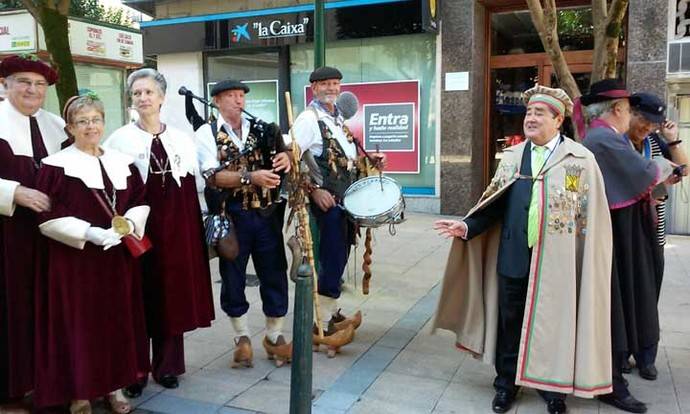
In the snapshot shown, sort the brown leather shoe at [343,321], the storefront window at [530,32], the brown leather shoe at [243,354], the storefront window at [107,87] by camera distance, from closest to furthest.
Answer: the brown leather shoe at [243,354], the brown leather shoe at [343,321], the storefront window at [530,32], the storefront window at [107,87]

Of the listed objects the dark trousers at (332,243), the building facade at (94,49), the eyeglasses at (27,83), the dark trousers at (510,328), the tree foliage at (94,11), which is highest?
the tree foliage at (94,11)

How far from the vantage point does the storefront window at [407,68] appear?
10.8m

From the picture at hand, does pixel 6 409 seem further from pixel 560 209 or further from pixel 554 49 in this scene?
pixel 554 49

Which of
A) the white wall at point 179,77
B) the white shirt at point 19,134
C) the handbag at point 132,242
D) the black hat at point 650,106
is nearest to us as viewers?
the white shirt at point 19,134

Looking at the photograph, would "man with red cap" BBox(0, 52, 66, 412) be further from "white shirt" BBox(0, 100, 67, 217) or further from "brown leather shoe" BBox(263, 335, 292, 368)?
"brown leather shoe" BBox(263, 335, 292, 368)

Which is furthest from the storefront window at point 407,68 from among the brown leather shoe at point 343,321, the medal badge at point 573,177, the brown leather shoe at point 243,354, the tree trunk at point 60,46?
the medal badge at point 573,177

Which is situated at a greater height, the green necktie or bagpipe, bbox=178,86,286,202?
bagpipe, bbox=178,86,286,202

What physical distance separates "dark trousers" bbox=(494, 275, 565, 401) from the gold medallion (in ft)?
6.77

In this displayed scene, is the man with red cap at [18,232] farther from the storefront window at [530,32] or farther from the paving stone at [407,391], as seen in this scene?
the storefront window at [530,32]

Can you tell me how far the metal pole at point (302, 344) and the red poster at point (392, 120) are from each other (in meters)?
8.17

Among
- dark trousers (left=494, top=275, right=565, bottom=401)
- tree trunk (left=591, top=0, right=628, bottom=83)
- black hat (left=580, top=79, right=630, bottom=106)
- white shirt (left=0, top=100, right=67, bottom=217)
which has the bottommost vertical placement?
dark trousers (left=494, top=275, right=565, bottom=401)

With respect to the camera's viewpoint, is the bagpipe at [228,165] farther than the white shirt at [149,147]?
Yes

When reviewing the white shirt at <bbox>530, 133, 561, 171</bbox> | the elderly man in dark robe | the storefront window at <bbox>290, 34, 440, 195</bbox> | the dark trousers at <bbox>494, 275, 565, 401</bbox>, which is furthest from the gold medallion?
the storefront window at <bbox>290, 34, 440, 195</bbox>

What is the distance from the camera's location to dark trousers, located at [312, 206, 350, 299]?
4488 mm
